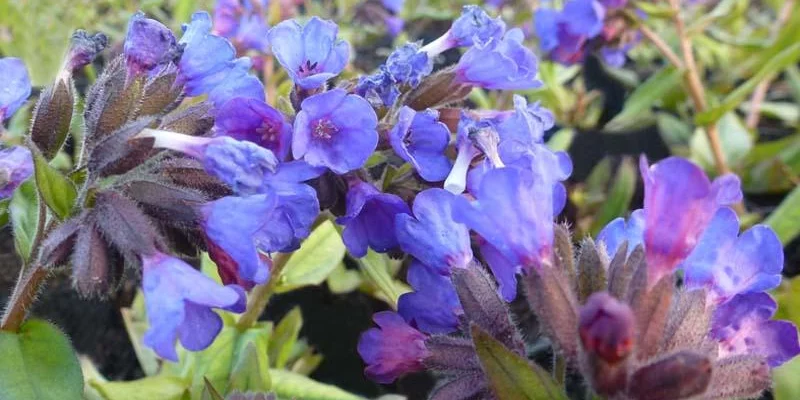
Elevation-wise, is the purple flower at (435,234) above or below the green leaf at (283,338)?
above

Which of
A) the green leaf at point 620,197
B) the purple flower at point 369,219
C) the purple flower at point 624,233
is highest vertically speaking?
the purple flower at point 369,219

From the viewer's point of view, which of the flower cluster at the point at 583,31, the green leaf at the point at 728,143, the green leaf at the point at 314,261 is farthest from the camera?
the green leaf at the point at 728,143

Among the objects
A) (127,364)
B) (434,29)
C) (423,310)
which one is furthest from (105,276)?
(434,29)

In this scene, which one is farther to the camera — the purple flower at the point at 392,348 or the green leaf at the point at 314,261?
the green leaf at the point at 314,261

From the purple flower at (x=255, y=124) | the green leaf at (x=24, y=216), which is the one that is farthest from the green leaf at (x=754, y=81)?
the green leaf at (x=24, y=216)

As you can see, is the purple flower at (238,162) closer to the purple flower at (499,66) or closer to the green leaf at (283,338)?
the purple flower at (499,66)

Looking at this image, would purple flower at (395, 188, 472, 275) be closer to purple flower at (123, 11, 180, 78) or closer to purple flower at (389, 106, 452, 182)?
purple flower at (389, 106, 452, 182)

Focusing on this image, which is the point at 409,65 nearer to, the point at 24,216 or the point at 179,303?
the point at 179,303
